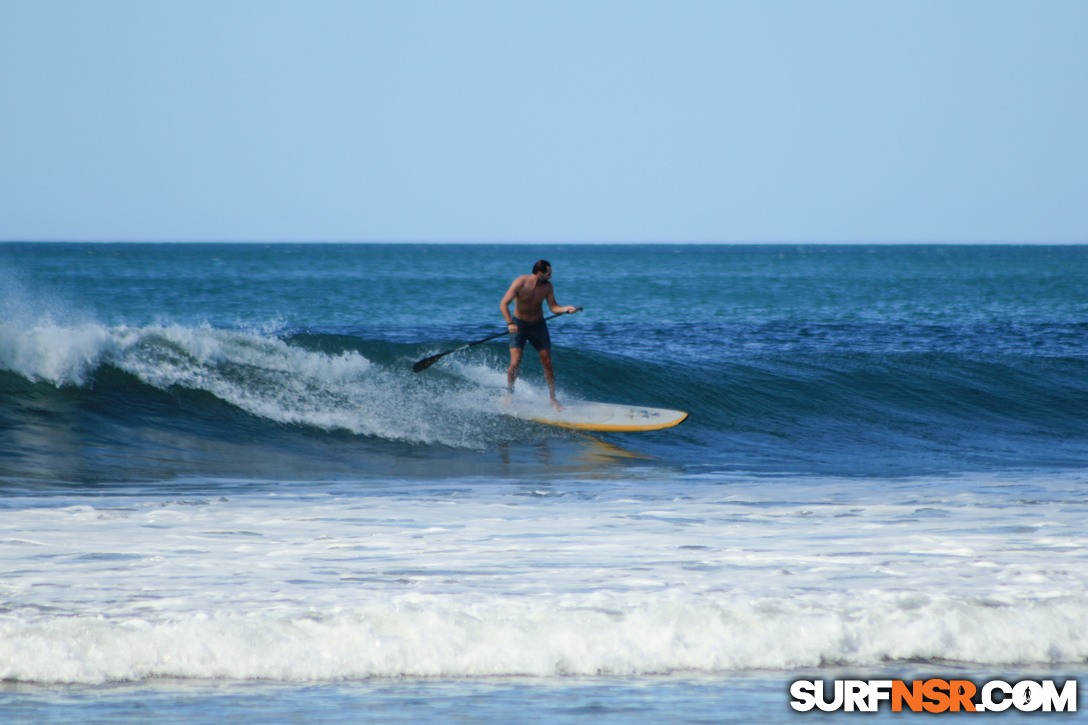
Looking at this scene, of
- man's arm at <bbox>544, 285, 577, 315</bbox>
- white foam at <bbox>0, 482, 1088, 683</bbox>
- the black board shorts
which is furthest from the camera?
the black board shorts

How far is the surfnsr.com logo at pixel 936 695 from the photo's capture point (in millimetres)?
3496

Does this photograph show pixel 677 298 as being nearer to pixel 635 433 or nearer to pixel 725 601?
pixel 635 433

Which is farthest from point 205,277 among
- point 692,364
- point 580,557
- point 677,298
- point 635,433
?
point 580,557

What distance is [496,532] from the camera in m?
5.70

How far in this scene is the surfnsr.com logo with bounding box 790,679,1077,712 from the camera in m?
3.50

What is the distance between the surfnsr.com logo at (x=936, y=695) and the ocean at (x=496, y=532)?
0.28 feet

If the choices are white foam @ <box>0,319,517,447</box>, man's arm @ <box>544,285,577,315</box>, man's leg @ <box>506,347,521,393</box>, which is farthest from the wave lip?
man's leg @ <box>506,347,521,393</box>

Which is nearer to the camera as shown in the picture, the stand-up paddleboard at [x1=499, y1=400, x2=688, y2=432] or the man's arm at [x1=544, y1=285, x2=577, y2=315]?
the man's arm at [x1=544, y1=285, x2=577, y2=315]

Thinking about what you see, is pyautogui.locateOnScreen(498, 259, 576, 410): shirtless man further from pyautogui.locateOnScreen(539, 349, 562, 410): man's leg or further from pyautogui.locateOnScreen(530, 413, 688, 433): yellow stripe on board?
pyautogui.locateOnScreen(530, 413, 688, 433): yellow stripe on board

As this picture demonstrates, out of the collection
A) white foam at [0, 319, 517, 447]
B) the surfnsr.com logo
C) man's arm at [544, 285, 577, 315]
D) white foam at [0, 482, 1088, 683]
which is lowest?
the surfnsr.com logo

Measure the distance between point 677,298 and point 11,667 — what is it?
36081 millimetres

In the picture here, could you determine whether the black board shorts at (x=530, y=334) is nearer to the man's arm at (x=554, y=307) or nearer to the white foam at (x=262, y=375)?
the man's arm at (x=554, y=307)

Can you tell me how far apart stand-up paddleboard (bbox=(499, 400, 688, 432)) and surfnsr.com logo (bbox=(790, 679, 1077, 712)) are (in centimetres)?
649

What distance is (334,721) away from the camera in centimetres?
327
